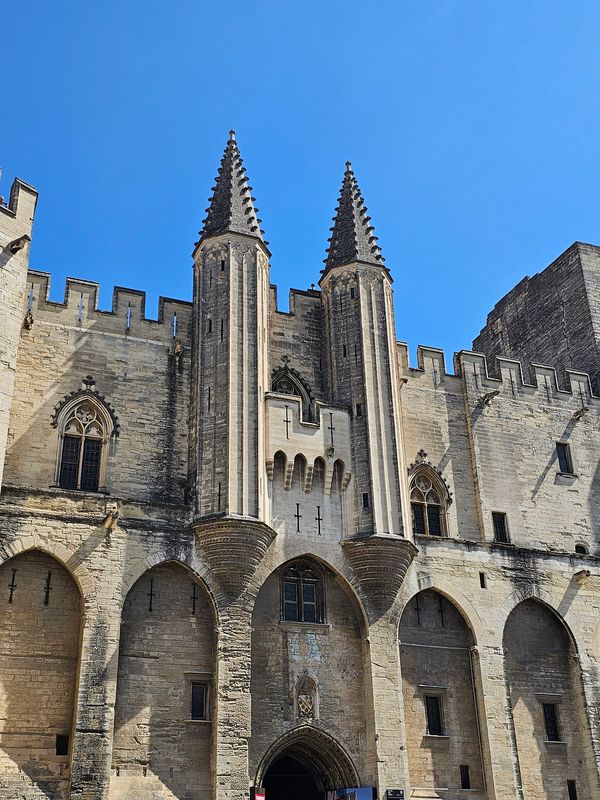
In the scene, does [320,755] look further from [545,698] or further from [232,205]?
[232,205]

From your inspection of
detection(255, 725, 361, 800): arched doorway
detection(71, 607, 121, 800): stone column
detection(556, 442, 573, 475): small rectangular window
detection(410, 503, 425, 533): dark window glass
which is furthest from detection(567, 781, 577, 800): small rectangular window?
→ detection(71, 607, 121, 800): stone column

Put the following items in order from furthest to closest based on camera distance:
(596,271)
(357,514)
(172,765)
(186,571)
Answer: (596,271)
(357,514)
(186,571)
(172,765)

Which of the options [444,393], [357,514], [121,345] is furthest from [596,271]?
[121,345]

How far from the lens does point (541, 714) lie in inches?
908

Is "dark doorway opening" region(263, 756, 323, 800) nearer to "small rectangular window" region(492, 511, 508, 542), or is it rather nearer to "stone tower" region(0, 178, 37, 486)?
"small rectangular window" region(492, 511, 508, 542)

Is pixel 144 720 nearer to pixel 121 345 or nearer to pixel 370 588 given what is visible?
pixel 370 588

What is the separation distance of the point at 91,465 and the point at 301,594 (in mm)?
5930

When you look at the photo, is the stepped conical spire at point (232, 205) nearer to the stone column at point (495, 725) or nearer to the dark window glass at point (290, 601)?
the dark window glass at point (290, 601)

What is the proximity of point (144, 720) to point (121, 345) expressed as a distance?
923 centimetres

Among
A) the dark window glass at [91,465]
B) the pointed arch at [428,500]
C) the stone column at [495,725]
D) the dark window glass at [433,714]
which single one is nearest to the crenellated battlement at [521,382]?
the pointed arch at [428,500]

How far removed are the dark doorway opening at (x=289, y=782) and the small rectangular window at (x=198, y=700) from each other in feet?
12.6

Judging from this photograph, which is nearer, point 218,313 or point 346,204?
point 218,313

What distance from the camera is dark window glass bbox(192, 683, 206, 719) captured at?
19.8 m

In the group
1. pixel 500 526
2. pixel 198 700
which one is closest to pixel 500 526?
pixel 500 526
